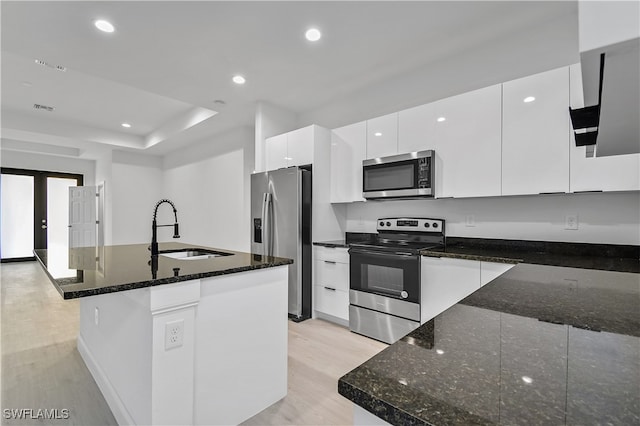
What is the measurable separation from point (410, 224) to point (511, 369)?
266cm

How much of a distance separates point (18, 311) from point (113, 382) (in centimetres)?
299

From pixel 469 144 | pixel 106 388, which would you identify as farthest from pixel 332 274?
pixel 106 388

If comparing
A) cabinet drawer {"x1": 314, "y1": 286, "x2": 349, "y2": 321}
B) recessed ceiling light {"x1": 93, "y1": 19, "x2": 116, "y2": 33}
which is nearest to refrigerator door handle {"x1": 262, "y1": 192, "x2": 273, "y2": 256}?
cabinet drawer {"x1": 314, "y1": 286, "x2": 349, "y2": 321}

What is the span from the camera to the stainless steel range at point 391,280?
2576 millimetres

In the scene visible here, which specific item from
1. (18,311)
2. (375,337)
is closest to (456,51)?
(375,337)

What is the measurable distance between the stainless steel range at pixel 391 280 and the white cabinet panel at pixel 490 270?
0.48 m

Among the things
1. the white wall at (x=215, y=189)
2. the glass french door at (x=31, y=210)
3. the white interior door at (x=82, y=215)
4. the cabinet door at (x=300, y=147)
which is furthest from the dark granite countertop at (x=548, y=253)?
the white interior door at (x=82, y=215)

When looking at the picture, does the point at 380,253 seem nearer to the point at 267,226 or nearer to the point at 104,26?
the point at 267,226

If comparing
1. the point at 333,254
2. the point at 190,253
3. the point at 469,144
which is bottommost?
the point at 333,254

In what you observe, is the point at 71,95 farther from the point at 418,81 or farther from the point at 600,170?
the point at 600,170

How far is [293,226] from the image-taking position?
3.39 m

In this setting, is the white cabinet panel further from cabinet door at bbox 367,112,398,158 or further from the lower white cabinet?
cabinet door at bbox 367,112,398,158

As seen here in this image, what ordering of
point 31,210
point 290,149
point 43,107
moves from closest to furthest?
1. point 290,149
2. point 43,107
3. point 31,210

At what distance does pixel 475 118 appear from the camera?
2496mm
